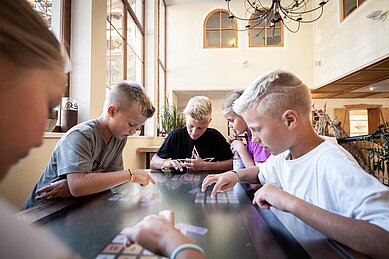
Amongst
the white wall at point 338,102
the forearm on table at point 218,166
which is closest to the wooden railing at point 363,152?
the forearm on table at point 218,166

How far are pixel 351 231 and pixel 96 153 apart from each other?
1.06m

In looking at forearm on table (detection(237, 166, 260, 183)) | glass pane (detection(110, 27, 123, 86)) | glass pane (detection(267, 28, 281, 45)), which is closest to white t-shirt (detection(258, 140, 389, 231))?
forearm on table (detection(237, 166, 260, 183))

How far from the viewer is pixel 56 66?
326 millimetres

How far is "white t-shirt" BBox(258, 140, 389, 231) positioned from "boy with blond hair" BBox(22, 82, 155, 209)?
2.05 ft

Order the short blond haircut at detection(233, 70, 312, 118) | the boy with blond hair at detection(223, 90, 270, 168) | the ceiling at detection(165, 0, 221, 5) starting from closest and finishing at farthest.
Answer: the short blond haircut at detection(233, 70, 312, 118), the boy with blond hair at detection(223, 90, 270, 168), the ceiling at detection(165, 0, 221, 5)

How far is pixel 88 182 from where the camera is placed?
962 millimetres

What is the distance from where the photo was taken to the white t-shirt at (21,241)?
→ 20 centimetres

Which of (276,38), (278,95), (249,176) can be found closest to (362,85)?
(276,38)

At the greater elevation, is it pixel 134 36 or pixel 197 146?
pixel 134 36

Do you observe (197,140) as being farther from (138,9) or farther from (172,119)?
(138,9)

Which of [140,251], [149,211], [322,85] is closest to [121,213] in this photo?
[149,211]

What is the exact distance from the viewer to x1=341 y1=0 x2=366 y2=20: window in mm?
5172

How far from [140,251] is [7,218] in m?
0.28

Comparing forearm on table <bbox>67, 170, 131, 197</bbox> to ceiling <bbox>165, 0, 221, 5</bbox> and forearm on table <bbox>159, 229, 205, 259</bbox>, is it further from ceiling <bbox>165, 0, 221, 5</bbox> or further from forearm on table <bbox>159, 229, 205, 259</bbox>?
ceiling <bbox>165, 0, 221, 5</bbox>
